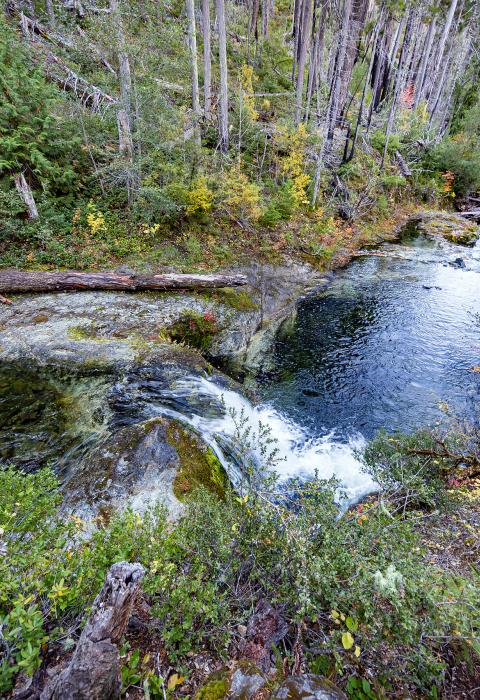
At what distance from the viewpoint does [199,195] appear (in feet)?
39.7

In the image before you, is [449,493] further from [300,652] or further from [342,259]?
[342,259]

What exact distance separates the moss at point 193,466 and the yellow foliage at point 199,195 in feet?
30.8

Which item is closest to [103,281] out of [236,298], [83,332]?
[83,332]

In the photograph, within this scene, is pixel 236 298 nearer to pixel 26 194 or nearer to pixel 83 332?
pixel 83 332

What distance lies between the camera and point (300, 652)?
248cm

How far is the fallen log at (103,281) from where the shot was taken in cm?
927

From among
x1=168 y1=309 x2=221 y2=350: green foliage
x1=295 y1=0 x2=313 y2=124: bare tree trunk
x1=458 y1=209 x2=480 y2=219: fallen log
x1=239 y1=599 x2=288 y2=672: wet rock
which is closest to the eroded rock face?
x1=458 y1=209 x2=480 y2=219: fallen log

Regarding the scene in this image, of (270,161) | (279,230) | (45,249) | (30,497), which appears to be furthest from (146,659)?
(270,161)

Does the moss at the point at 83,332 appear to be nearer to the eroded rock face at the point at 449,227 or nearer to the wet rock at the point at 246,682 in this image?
the wet rock at the point at 246,682

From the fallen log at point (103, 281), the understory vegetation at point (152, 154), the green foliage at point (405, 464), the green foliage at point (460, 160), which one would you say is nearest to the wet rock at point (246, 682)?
A: the green foliage at point (405, 464)

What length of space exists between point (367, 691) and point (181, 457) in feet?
11.2

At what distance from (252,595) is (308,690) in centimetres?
80

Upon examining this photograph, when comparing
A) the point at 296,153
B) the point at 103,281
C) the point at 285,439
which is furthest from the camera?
the point at 296,153

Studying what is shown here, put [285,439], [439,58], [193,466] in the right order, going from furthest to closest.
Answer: [439,58] < [285,439] < [193,466]
